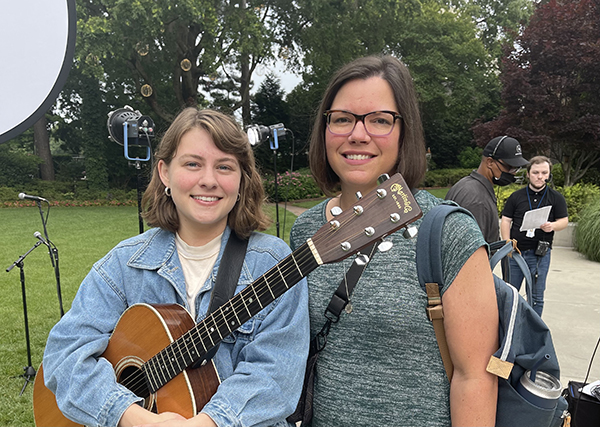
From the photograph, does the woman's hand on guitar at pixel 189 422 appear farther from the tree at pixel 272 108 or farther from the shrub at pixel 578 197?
the tree at pixel 272 108

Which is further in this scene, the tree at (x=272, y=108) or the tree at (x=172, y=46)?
the tree at (x=272, y=108)

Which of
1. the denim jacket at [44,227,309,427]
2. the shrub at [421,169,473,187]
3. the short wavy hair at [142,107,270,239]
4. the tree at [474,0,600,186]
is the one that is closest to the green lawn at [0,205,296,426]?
the short wavy hair at [142,107,270,239]

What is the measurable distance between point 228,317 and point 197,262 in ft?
1.06

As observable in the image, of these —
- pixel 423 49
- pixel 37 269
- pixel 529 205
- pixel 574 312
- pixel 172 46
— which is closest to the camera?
pixel 529 205

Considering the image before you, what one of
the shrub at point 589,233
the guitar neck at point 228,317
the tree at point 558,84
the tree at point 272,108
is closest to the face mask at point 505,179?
the guitar neck at point 228,317

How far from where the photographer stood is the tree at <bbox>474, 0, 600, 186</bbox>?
12.6 metres

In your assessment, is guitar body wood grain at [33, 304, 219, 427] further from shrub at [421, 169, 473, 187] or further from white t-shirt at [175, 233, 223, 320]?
shrub at [421, 169, 473, 187]

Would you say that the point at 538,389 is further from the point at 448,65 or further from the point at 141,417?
the point at 448,65

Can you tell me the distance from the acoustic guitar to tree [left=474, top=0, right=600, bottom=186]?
13.3 meters

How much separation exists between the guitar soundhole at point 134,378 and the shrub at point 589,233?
909 cm

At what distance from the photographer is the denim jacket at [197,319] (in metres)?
1.40

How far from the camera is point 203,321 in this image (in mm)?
1499

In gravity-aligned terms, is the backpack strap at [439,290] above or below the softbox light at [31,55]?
below

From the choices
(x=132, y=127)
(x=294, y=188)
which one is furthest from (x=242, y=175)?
(x=294, y=188)
